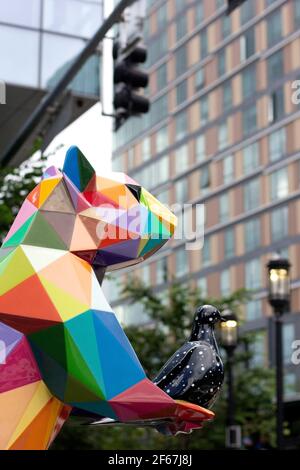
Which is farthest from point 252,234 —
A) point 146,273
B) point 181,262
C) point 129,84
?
point 129,84

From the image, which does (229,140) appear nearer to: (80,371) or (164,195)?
(164,195)

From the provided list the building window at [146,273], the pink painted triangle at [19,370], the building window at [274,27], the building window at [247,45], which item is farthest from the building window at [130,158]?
the pink painted triangle at [19,370]

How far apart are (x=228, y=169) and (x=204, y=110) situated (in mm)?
4801

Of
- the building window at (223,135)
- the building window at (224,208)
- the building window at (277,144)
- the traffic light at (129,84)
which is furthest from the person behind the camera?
the building window at (223,135)

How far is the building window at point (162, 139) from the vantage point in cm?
6594

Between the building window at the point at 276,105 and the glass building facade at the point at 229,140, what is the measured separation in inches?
2.2

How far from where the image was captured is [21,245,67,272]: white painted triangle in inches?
210

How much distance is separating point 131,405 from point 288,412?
43.7 metres

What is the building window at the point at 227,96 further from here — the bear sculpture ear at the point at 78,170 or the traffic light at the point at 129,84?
the bear sculpture ear at the point at 78,170

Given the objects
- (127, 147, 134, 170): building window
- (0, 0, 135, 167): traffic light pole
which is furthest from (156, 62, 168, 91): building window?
(0, 0, 135, 167): traffic light pole

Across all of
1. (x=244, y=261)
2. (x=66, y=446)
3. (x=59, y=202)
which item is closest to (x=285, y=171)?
(x=244, y=261)

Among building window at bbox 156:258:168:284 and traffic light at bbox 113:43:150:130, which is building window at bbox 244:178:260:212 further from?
traffic light at bbox 113:43:150:130

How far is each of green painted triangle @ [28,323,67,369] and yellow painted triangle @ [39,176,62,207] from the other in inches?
29.9

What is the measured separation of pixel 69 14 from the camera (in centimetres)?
1886
